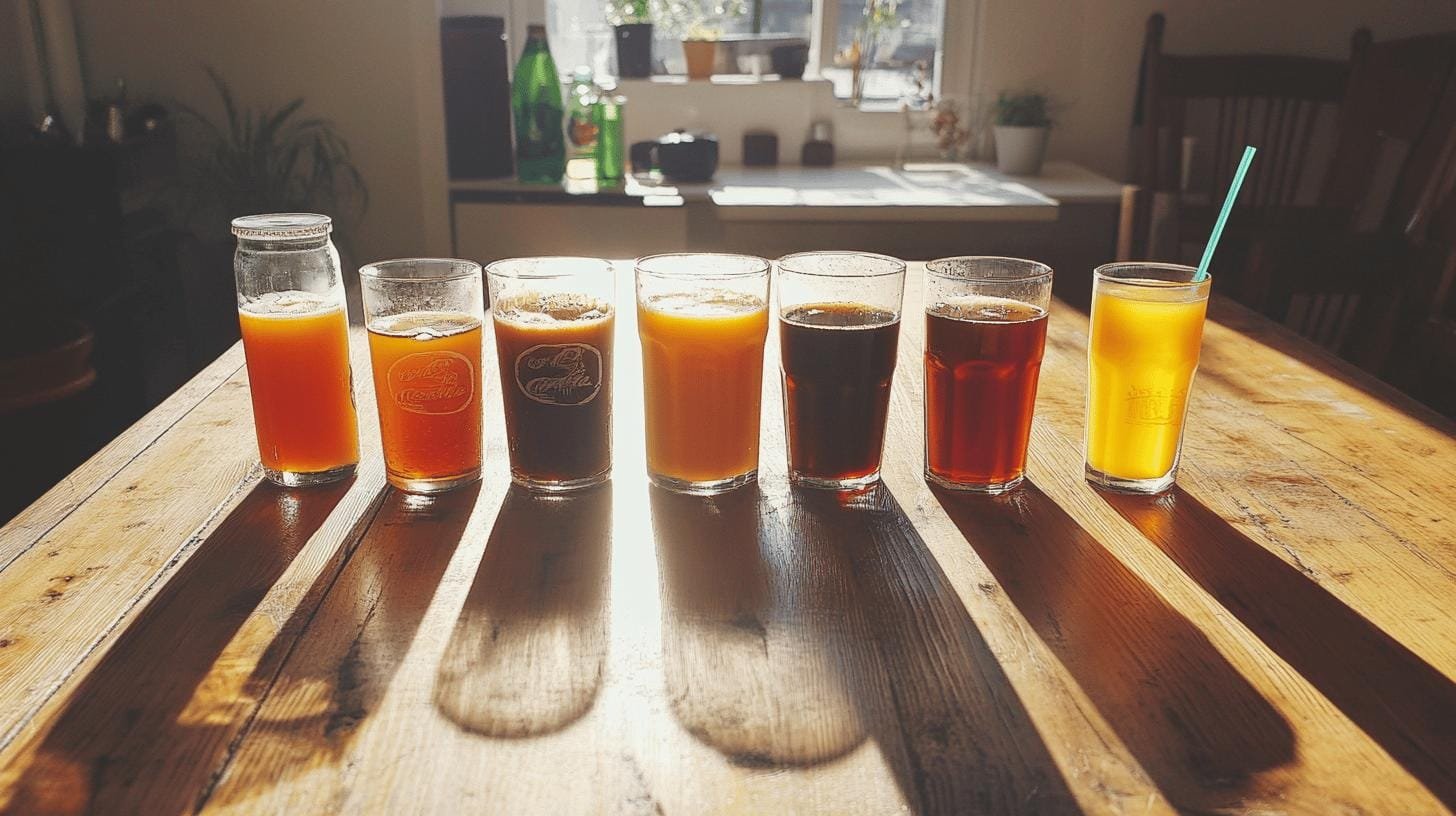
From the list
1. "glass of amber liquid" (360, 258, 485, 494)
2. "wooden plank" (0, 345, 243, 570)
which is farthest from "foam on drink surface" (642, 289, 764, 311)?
"wooden plank" (0, 345, 243, 570)

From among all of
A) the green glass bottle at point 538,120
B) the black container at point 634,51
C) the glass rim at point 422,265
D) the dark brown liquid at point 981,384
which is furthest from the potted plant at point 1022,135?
the glass rim at point 422,265

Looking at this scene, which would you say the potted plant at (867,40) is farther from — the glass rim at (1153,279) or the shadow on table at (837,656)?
the shadow on table at (837,656)

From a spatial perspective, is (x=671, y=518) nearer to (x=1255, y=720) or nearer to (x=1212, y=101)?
(x=1255, y=720)

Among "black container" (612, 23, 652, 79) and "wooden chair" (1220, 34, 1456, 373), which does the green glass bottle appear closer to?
"black container" (612, 23, 652, 79)

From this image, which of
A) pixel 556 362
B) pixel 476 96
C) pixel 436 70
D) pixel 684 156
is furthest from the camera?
pixel 684 156

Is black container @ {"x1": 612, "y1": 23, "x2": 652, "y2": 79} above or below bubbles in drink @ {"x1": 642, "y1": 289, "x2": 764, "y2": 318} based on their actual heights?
above

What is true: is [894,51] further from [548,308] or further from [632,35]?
[548,308]

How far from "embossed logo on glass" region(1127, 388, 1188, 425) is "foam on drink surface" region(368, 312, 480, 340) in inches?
19.1

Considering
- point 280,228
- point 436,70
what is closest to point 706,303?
point 280,228

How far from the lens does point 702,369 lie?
785 mm

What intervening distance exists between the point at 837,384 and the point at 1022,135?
7.42ft

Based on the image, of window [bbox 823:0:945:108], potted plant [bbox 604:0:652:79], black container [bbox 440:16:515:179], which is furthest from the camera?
window [bbox 823:0:945:108]

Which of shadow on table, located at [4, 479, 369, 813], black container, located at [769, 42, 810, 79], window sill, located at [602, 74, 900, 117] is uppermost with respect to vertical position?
black container, located at [769, 42, 810, 79]

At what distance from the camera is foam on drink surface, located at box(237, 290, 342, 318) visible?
A: 0.78 meters
